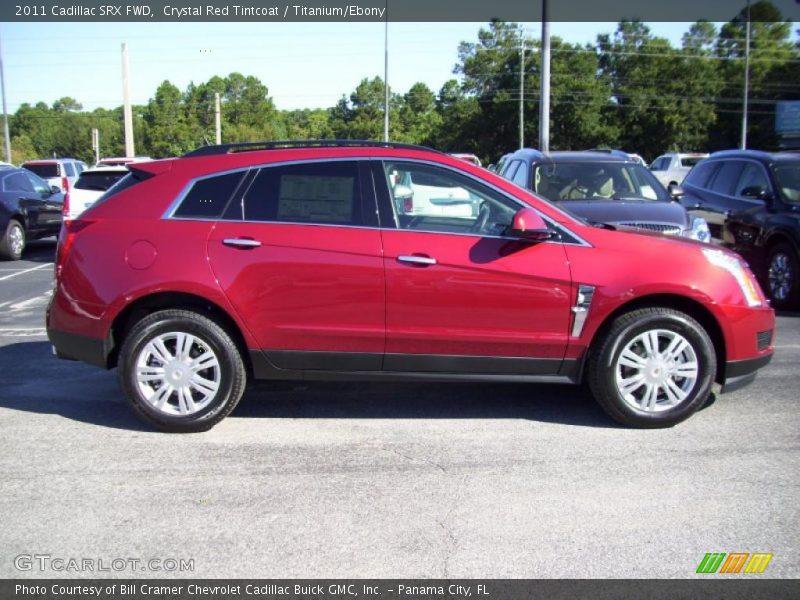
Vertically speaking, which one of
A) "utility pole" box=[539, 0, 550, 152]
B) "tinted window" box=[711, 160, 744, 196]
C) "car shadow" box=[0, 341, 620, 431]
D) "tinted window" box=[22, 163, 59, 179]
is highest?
"utility pole" box=[539, 0, 550, 152]

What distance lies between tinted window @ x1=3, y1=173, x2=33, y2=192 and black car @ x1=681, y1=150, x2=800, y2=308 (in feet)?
40.1

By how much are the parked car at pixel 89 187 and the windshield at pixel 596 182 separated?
7597mm

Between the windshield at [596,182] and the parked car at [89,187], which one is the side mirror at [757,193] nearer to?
the windshield at [596,182]

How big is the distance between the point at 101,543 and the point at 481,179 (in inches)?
121

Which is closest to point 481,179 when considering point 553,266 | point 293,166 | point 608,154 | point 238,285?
point 553,266

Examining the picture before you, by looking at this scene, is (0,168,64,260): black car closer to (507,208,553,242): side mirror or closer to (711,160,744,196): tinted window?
(711,160,744,196): tinted window

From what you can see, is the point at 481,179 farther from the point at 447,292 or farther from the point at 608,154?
the point at 608,154

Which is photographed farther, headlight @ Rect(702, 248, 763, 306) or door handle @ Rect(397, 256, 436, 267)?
headlight @ Rect(702, 248, 763, 306)

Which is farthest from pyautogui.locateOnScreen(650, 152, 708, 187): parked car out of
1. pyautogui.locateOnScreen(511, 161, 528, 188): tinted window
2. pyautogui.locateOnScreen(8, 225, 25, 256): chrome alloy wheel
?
pyautogui.locateOnScreen(8, 225, 25, 256): chrome alloy wheel

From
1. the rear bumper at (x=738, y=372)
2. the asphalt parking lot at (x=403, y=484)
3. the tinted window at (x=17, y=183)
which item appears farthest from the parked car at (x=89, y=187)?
the rear bumper at (x=738, y=372)

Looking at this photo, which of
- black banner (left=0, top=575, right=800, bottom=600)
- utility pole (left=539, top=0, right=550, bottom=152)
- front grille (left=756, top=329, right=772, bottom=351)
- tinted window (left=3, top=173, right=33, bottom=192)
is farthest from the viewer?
utility pole (left=539, top=0, right=550, bottom=152)

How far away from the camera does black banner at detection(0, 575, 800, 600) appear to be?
3.25 meters

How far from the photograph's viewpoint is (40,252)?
1633 cm

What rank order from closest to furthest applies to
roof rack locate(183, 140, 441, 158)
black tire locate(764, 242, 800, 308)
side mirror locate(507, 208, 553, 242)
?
side mirror locate(507, 208, 553, 242) < roof rack locate(183, 140, 441, 158) < black tire locate(764, 242, 800, 308)
